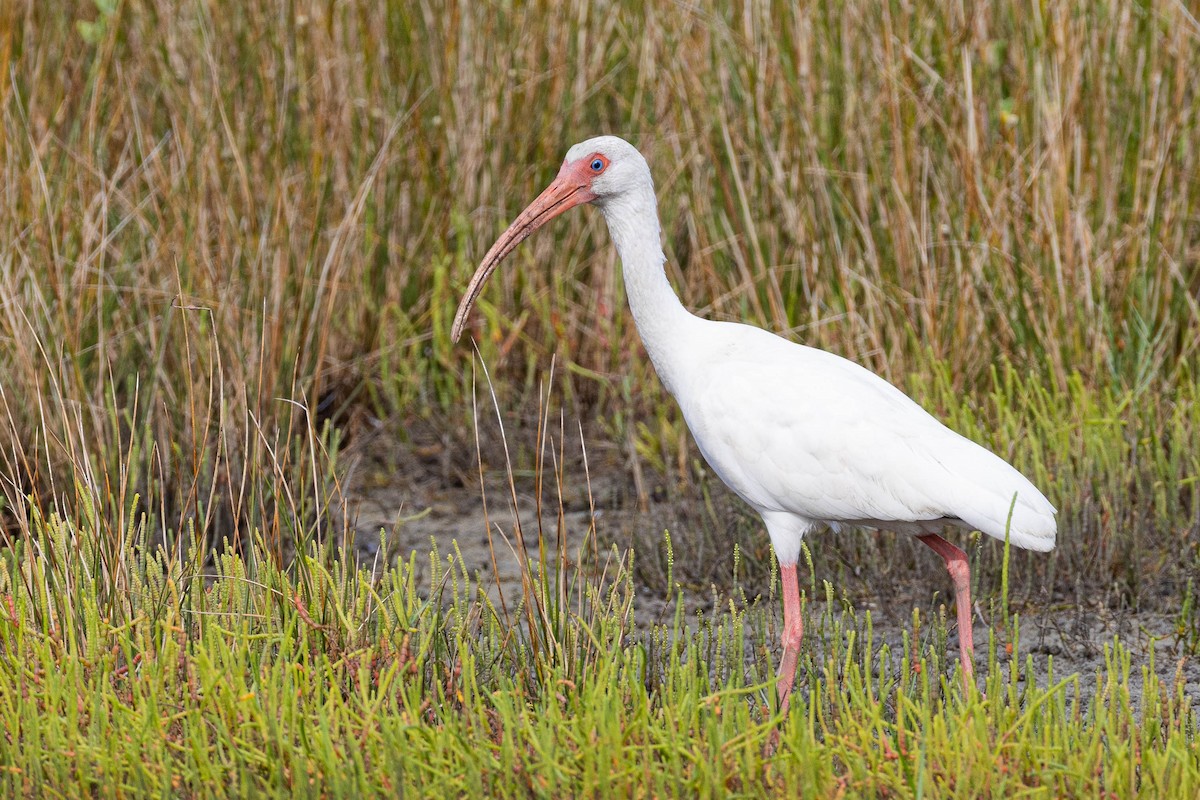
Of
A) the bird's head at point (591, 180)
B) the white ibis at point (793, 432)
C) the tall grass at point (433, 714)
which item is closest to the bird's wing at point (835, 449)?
the white ibis at point (793, 432)

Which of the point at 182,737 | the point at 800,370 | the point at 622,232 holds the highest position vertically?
the point at 622,232

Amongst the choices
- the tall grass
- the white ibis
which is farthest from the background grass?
the white ibis

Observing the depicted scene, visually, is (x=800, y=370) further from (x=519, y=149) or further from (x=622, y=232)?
(x=519, y=149)

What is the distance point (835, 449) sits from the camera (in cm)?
364

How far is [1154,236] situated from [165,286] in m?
3.13

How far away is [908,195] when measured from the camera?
529 centimetres

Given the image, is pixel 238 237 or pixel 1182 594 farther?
pixel 238 237

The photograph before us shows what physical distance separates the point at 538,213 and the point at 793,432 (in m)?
0.87

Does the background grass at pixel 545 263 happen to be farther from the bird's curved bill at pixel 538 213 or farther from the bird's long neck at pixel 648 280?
the bird's long neck at pixel 648 280

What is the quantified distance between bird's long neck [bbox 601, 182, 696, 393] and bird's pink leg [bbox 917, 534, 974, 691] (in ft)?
2.42

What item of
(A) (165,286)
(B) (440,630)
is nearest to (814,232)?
(A) (165,286)

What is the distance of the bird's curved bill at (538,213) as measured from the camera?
3971mm

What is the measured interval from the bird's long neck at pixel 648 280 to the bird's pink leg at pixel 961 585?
74cm

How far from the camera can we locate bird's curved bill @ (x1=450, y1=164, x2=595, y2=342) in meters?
3.97
